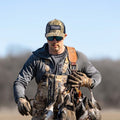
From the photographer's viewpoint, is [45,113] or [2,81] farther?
[2,81]

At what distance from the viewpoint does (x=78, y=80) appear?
8.27 m

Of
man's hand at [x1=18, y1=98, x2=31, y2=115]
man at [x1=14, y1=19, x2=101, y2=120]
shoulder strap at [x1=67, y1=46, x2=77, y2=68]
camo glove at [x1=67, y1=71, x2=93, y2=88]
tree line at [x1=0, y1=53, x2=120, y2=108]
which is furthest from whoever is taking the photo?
tree line at [x1=0, y1=53, x2=120, y2=108]

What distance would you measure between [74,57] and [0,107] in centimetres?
4410

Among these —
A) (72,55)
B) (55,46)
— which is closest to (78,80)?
(72,55)

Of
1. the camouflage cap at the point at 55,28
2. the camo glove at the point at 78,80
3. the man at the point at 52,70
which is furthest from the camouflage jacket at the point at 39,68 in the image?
the camouflage cap at the point at 55,28

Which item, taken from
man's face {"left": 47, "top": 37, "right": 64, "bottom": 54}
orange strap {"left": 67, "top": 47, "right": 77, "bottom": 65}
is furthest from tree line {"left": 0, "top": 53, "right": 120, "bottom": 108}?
man's face {"left": 47, "top": 37, "right": 64, "bottom": 54}

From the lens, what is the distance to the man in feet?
27.5

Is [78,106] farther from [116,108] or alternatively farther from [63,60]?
[116,108]

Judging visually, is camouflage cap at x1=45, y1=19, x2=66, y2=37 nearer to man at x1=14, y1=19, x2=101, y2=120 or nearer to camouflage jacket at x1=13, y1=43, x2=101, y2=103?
man at x1=14, y1=19, x2=101, y2=120

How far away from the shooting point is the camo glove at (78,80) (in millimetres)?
8273

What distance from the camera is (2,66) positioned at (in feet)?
188

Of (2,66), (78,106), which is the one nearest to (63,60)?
(78,106)

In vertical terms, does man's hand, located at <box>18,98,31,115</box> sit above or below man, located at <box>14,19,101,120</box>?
below

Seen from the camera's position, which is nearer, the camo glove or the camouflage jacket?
the camo glove
